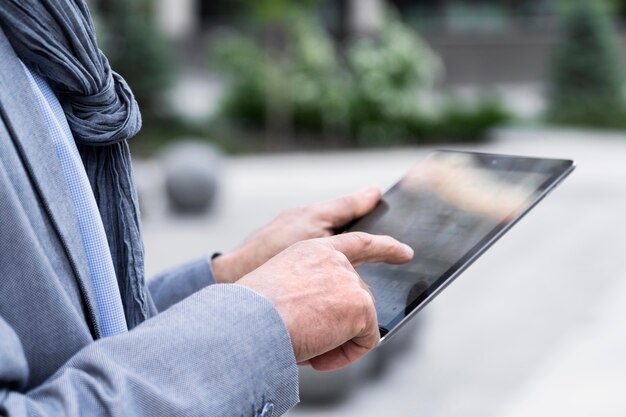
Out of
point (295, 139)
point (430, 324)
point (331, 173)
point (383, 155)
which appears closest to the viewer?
point (430, 324)

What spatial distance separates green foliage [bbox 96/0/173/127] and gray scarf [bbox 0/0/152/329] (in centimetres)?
1407

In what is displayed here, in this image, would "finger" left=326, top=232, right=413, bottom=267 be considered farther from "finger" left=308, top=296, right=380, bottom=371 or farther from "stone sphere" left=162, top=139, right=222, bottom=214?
"stone sphere" left=162, top=139, right=222, bottom=214

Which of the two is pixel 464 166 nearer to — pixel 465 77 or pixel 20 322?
pixel 20 322

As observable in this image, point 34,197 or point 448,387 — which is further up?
point 34,197

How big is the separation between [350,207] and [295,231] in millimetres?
109

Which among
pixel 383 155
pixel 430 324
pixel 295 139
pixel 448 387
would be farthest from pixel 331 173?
pixel 448 387

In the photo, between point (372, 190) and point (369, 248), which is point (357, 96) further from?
point (369, 248)

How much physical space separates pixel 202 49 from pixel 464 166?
2084 centimetres

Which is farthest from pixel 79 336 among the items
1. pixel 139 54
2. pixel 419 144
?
pixel 139 54

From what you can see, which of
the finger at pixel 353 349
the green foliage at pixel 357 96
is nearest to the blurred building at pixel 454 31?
the green foliage at pixel 357 96

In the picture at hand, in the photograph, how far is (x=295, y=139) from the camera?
575 inches

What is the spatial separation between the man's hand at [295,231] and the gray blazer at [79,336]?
0.51 m

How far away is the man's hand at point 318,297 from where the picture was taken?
114 centimetres

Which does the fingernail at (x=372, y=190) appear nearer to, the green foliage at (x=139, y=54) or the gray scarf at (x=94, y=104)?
the gray scarf at (x=94, y=104)
